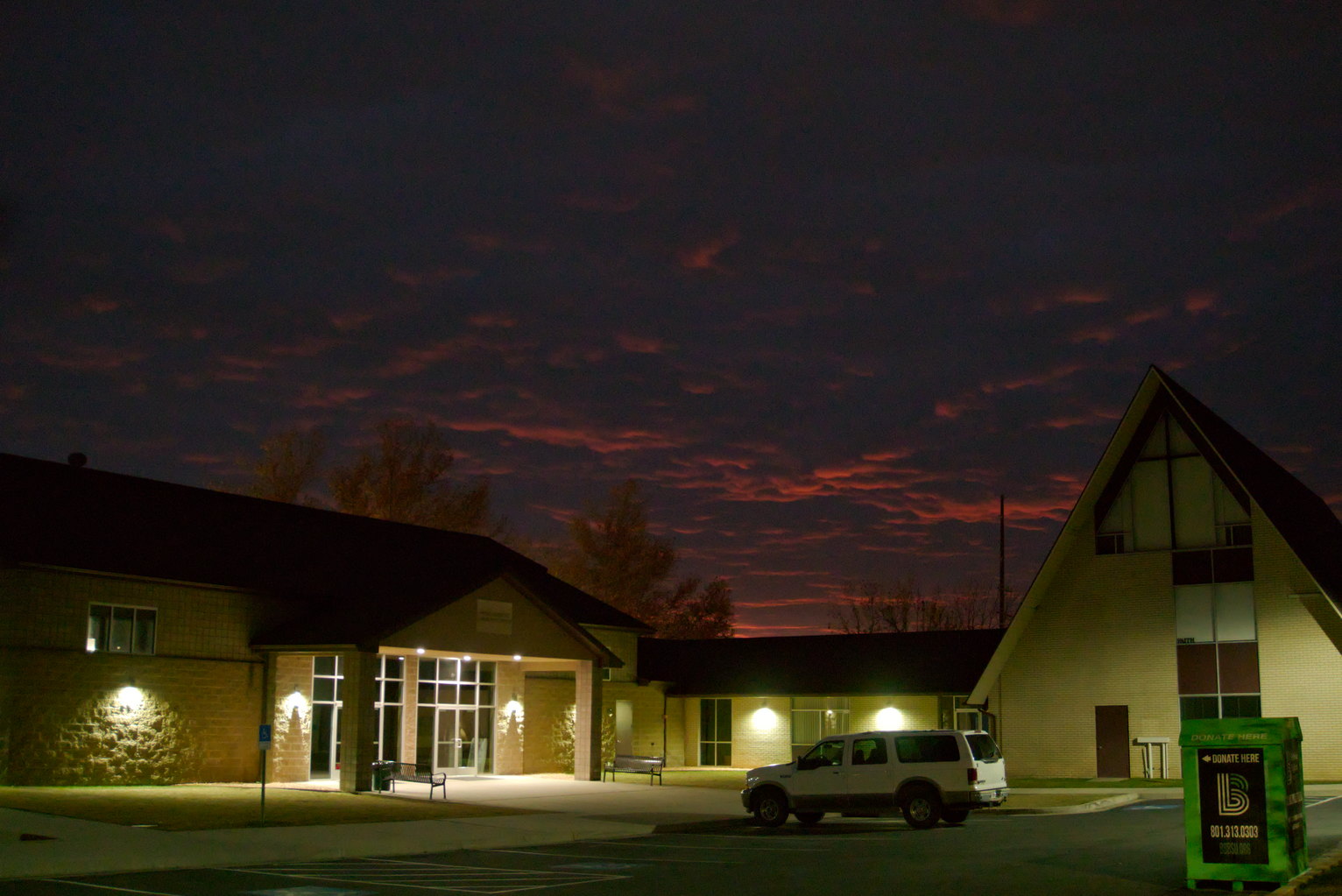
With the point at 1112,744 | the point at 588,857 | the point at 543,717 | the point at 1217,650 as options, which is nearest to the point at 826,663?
the point at 1112,744

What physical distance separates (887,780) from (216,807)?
12.2m

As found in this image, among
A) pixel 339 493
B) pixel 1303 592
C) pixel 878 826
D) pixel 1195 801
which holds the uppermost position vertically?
pixel 339 493

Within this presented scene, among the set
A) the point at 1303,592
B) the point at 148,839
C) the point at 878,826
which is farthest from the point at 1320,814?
the point at 148,839

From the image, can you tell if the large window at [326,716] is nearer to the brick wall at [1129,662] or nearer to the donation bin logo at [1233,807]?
the brick wall at [1129,662]

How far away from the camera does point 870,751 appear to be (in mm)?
25047

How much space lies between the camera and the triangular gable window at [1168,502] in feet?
125

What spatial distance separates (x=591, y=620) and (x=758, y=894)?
2927 centimetres

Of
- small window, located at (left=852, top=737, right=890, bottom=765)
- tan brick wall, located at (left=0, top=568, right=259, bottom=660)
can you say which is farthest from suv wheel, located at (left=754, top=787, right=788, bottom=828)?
tan brick wall, located at (left=0, top=568, right=259, bottom=660)

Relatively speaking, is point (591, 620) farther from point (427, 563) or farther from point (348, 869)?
point (348, 869)

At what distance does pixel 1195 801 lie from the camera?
14766mm

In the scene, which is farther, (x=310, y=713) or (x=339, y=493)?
(x=339, y=493)

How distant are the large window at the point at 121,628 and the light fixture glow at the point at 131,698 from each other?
2.66ft

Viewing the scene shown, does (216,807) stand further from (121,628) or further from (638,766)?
(638,766)

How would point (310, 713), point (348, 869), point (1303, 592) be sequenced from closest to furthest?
point (348, 869) < point (310, 713) < point (1303, 592)
